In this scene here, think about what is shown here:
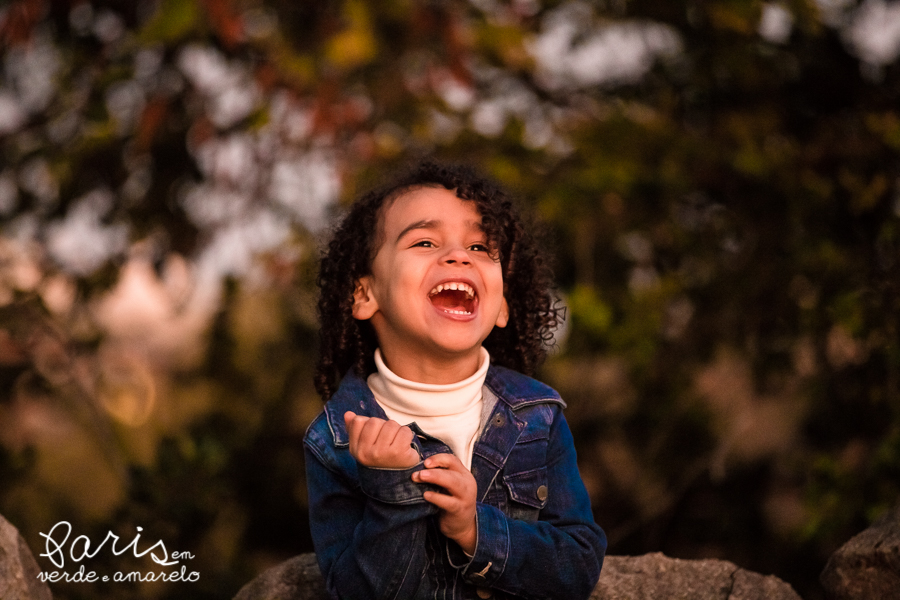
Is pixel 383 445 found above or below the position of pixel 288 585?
above

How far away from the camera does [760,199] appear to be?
419 centimetres

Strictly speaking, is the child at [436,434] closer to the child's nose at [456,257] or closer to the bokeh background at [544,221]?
the child's nose at [456,257]

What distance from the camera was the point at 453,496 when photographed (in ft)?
5.39

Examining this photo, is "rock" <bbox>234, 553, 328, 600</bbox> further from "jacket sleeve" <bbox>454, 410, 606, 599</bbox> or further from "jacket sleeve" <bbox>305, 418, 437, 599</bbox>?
"jacket sleeve" <bbox>454, 410, 606, 599</bbox>

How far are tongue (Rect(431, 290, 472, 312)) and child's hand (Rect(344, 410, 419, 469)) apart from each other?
41 cm

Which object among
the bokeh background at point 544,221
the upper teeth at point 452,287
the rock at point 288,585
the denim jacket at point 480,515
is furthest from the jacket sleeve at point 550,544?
the bokeh background at point 544,221

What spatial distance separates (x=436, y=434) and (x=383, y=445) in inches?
12.6

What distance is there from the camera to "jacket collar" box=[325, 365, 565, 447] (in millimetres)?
1870

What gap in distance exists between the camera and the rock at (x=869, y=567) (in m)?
2.04

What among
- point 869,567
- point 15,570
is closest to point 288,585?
point 15,570

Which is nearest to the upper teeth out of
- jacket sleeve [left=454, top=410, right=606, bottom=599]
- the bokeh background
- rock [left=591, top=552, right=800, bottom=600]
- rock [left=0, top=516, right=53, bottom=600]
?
jacket sleeve [left=454, top=410, right=606, bottom=599]

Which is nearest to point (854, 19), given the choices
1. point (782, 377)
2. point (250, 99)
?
point (782, 377)

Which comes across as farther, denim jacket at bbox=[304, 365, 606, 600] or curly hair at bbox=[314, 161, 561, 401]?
curly hair at bbox=[314, 161, 561, 401]

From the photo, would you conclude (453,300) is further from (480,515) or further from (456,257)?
(480,515)
